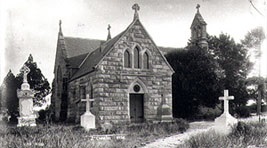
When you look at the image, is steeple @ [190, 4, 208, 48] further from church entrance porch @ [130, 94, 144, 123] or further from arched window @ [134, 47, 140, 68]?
church entrance porch @ [130, 94, 144, 123]

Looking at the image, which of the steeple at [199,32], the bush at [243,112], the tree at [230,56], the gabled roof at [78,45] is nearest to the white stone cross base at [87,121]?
the gabled roof at [78,45]

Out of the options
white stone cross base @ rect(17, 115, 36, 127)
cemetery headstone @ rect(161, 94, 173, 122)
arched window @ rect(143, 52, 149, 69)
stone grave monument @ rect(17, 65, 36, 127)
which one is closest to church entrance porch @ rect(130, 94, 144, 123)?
cemetery headstone @ rect(161, 94, 173, 122)

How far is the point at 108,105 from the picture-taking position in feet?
69.8

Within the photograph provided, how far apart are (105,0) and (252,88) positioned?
33.2 meters

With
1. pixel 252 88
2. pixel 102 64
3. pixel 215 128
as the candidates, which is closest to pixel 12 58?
pixel 215 128

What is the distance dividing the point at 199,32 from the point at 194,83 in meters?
17.0

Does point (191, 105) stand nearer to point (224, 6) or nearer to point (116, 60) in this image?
point (116, 60)

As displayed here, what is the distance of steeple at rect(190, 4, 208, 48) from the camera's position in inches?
1683

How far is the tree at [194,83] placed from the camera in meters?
29.0

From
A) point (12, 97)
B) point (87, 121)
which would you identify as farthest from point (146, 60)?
point (12, 97)

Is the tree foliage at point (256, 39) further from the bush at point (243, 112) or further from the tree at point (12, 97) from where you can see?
the tree at point (12, 97)

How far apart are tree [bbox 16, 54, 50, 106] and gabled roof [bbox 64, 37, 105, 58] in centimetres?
556

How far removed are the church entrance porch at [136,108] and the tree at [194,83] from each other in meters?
7.25

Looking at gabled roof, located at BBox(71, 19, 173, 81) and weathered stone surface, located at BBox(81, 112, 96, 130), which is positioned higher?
gabled roof, located at BBox(71, 19, 173, 81)
